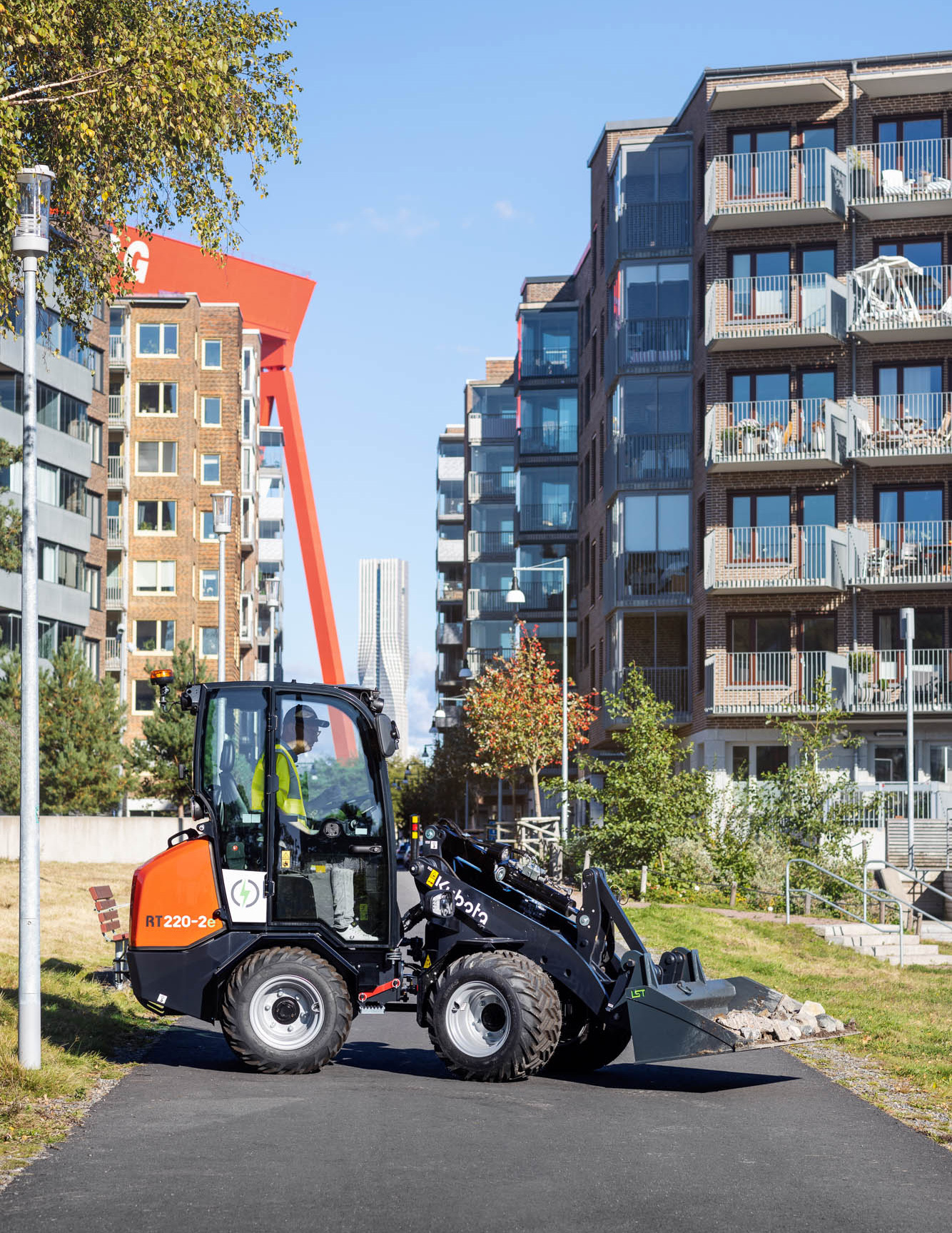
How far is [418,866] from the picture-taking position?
476 inches

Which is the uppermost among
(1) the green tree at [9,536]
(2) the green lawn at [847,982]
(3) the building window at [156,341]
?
(3) the building window at [156,341]

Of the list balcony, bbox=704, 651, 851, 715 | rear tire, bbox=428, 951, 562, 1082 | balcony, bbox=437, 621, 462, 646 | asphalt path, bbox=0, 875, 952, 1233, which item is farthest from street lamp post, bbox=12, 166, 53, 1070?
balcony, bbox=437, 621, 462, 646

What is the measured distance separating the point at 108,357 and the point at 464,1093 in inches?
2565

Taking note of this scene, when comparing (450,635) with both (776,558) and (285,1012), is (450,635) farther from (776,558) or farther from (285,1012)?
(285,1012)

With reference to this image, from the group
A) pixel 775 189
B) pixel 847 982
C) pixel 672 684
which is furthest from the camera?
pixel 672 684

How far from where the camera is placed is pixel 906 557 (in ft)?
149

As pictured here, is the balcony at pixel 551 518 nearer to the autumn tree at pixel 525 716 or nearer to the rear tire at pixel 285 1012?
the autumn tree at pixel 525 716

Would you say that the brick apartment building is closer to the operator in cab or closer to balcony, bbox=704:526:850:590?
balcony, bbox=704:526:850:590

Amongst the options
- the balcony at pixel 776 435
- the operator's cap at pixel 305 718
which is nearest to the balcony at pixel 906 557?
the balcony at pixel 776 435

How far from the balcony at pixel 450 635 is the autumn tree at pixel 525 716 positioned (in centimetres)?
4767

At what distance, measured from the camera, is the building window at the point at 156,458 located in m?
74.9

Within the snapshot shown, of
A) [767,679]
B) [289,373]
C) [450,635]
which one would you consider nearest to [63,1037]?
[767,679]

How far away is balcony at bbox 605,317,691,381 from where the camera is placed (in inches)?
1940

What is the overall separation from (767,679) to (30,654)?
35.8m
